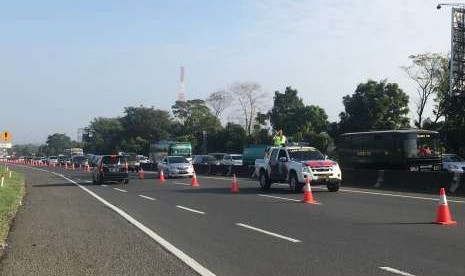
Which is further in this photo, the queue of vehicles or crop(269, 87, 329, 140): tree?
crop(269, 87, 329, 140): tree

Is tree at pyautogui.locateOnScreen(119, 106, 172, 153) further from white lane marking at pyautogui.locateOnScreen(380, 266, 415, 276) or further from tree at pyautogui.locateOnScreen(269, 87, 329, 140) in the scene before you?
white lane marking at pyautogui.locateOnScreen(380, 266, 415, 276)

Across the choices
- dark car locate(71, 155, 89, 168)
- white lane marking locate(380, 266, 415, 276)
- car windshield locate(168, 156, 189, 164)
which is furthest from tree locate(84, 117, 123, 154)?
white lane marking locate(380, 266, 415, 276)

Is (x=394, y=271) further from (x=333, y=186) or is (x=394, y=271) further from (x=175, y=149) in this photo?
(x=175, y=149)

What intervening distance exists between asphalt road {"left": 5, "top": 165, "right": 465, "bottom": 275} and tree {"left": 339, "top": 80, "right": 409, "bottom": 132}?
4735 centimetres

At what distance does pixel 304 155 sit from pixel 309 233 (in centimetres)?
1239

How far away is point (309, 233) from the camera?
1266cm

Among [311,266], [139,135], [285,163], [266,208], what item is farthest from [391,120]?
[139,135]

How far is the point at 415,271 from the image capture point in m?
8.61

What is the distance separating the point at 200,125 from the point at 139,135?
29941 millimetres

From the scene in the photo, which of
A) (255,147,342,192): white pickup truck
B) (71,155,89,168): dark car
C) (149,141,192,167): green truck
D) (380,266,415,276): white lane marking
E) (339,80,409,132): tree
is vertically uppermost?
(339,80,409,132): tree

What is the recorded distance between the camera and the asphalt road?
9219 millimetres

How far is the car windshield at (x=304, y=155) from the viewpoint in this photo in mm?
24656

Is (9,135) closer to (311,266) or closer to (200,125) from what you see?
(311,266)

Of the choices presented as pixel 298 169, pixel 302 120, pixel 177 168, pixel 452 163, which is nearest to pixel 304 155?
pixel 298 169
